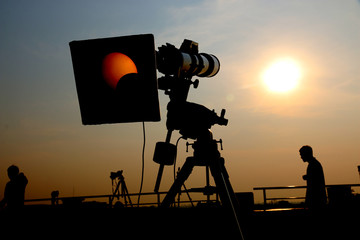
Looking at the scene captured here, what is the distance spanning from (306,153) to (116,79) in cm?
490

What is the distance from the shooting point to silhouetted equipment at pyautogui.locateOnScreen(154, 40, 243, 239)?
3.27 meters

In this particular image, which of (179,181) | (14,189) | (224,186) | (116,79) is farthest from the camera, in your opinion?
(14,189)

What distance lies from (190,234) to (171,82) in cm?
188

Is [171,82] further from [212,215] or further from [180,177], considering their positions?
[212,215]

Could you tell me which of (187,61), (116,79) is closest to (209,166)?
(187,61)

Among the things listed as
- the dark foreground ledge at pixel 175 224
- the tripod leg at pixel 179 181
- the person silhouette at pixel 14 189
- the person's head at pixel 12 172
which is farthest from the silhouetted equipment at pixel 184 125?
the person's head at pixel 12 172

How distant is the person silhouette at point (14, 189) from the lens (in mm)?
6262

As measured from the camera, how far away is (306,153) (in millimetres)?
5594

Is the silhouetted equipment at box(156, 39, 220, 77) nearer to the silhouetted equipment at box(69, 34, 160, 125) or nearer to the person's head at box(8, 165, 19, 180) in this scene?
the silhouetted equipment at box(69, 34, 160, 125)

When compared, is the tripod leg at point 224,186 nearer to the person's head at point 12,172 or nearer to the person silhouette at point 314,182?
the person silhouette at point 314,182

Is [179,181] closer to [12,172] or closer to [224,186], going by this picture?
[224,186]

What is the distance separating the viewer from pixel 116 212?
4262mm

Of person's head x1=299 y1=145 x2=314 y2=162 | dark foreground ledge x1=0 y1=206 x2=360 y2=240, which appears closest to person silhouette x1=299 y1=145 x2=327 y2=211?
person's head x1=299 y1=145 x2=314 y2=162

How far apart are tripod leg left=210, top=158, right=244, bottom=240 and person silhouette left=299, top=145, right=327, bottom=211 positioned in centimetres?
237
